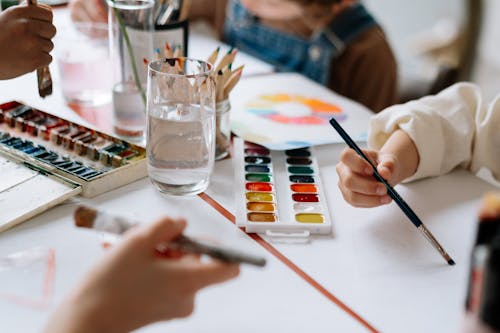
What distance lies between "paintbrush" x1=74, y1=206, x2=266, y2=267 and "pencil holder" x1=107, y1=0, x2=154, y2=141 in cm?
38

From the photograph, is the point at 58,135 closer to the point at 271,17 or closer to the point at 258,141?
the point at 258,141

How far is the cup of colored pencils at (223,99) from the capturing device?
809 millimetres

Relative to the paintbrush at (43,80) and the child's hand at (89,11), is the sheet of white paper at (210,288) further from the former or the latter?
the child's hand at (89,11)

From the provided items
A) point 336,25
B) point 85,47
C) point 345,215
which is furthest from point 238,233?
point 336,25

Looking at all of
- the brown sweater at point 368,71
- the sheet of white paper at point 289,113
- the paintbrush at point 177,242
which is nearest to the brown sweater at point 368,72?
the brown sweater at point 368,71

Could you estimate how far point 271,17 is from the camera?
58.6 inches

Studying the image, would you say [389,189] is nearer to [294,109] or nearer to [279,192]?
[279,192]

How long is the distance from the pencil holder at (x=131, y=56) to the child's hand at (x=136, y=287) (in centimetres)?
43

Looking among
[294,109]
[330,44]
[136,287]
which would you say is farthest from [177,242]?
[330,44]

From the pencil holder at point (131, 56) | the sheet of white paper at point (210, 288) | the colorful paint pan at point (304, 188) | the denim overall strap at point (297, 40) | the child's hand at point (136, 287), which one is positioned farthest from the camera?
the denim overall strap at point (297, 40)

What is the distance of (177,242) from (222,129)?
0.37 meters

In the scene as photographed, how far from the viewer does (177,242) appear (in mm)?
473

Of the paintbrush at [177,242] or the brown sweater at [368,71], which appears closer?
the paintbrush at [177,242]

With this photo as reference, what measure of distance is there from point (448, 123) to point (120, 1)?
48 centimetres
